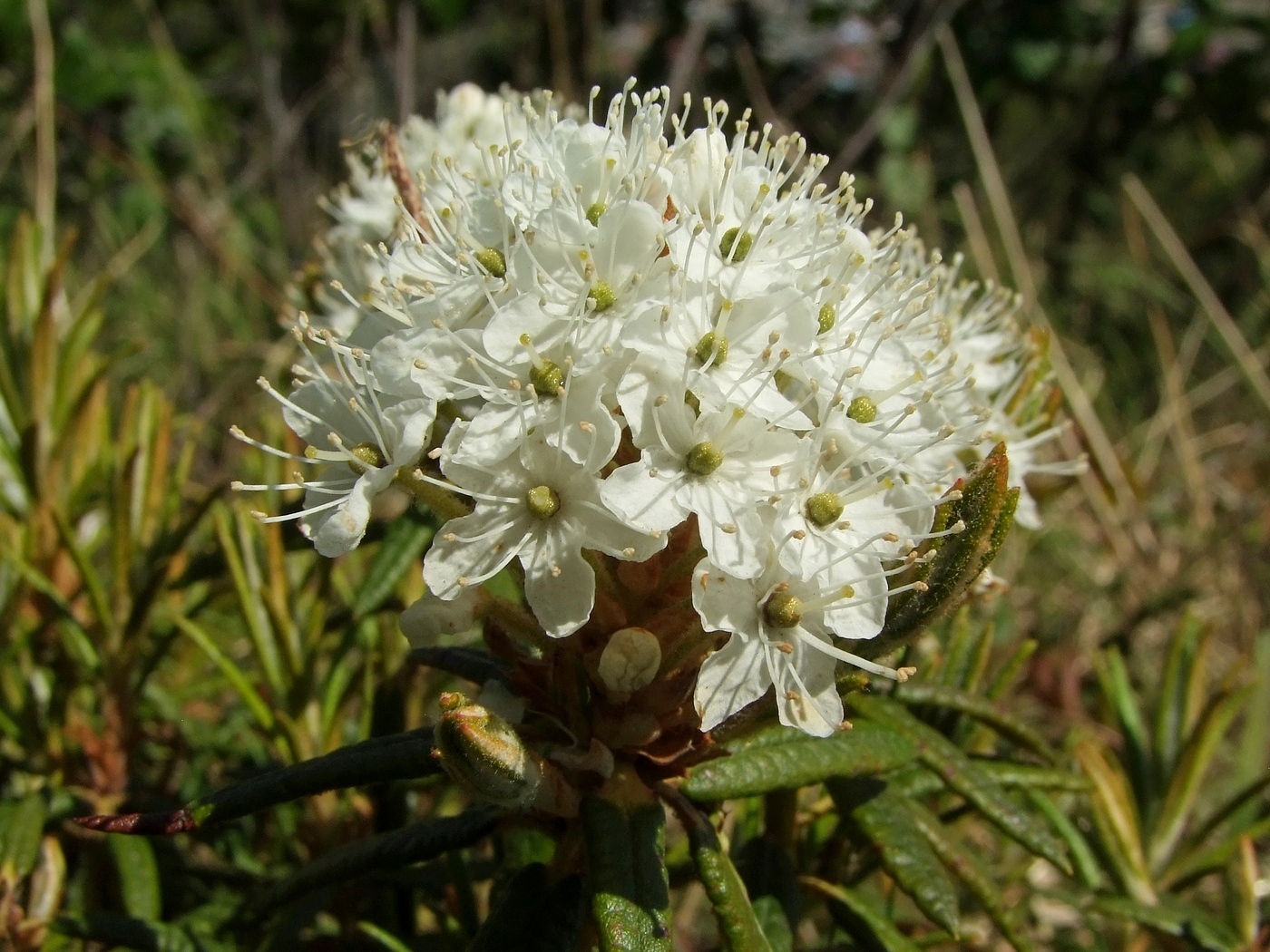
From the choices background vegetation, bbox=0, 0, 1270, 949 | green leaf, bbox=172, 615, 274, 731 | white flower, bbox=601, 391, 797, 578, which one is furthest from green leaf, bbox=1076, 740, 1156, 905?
green leaf, bbox=172, 615, 274, 731

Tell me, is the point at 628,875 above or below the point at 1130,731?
above

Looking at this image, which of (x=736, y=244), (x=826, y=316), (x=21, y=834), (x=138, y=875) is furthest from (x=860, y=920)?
(x=21, y=834)

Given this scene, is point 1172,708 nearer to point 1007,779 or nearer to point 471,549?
point 1007,779

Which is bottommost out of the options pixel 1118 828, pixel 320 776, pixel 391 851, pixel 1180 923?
pixel 1180 923

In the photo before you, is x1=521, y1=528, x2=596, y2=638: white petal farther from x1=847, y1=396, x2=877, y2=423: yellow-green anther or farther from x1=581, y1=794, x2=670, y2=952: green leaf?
x1=847, y1=396, x2=877, y2=423: yellow-green anther

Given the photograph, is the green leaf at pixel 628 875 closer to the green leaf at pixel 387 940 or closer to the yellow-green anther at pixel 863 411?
the green leaf at pixel 387 940

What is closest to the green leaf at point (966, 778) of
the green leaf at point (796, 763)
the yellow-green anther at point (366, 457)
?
the green leaf at point (796, 763)
